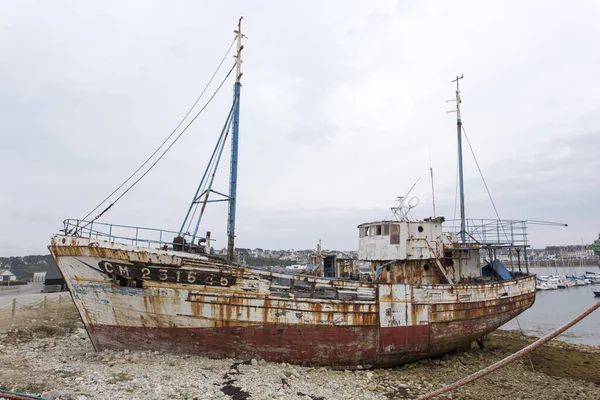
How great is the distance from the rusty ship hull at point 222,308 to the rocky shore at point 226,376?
1.59ft

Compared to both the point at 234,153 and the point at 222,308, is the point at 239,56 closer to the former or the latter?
the point at 234,153

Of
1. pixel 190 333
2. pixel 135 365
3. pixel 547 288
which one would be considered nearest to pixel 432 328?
pixel 190 333

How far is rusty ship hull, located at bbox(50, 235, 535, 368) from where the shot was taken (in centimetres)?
1076

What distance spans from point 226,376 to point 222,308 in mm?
1931

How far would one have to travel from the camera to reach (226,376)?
32.4 feet

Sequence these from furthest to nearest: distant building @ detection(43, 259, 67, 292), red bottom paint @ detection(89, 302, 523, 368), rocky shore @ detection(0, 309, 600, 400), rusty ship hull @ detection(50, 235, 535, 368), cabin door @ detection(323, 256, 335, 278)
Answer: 1. distant building @ detection(43, 259, 67, 292)
2. cabin door @ detection(323, 256, 335, 278)
3. red bottom paint @ detection(89, 302, 523, 368)
4. rusty ship hull @ detection(50, 235, 535, 368)
5. rocky shore @ detection(0, 309, 600, 400)

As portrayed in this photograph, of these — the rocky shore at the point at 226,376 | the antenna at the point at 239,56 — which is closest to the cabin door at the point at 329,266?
the rocky shore at the point at 226,376

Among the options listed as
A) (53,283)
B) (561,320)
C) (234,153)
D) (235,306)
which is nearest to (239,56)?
(234,153)

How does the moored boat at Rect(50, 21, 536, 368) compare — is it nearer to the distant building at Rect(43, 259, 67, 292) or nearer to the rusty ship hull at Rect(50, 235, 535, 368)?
the rusty ship hull at Rect(50, 235, 535, 368)

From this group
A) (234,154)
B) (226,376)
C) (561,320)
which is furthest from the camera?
(561,320)

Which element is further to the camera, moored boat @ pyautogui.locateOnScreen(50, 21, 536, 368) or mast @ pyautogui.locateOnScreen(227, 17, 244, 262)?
mast @ pyautogui.locateOnScreen(227, 17, 244, 262)

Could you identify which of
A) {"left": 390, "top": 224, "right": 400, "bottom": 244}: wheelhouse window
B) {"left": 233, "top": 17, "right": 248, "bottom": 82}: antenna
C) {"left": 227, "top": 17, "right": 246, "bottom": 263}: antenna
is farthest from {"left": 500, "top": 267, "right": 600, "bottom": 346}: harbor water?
{"left": 233, "top": 17, "right": 248, "bottom": 82}: antenna

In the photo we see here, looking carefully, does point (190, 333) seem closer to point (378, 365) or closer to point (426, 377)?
point (378, 365)

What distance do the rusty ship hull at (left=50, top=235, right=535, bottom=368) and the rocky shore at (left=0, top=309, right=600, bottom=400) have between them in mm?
486
